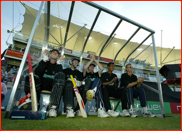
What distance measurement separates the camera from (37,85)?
2.02 meters

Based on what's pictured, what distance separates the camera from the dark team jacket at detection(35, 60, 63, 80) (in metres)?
2.24

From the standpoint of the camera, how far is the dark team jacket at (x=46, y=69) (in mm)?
2240

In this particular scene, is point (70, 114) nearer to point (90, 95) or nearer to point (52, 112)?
point (52, 112)

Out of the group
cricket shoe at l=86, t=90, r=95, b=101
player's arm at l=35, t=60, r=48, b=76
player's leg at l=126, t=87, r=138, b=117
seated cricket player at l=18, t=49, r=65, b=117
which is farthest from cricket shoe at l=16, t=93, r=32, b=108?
player's leg at l=126, t=87, r=138, b=117

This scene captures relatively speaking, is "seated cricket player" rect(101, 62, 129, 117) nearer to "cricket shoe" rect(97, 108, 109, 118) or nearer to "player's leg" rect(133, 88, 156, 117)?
"cricket shoe" rect(97, 108, 109, 118)

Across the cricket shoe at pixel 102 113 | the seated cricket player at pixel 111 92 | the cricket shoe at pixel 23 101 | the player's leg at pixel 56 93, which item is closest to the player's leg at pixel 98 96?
the cricket shoe at pixel 102 113

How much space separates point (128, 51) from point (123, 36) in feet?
2.36

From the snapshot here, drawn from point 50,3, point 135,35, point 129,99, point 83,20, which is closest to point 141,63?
point 135,35

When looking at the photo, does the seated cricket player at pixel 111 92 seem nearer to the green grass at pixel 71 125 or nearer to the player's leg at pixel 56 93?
the green grass at pixel 71 125

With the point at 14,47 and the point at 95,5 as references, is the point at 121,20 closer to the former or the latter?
the point at 95,5

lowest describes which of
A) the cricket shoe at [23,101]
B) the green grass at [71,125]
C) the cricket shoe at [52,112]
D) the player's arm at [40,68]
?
the green grass at [71,125]

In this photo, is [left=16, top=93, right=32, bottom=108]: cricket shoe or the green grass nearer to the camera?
the green grass

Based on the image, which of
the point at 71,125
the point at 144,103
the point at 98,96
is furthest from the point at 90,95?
the point at 144,103

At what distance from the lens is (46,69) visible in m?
2.40
